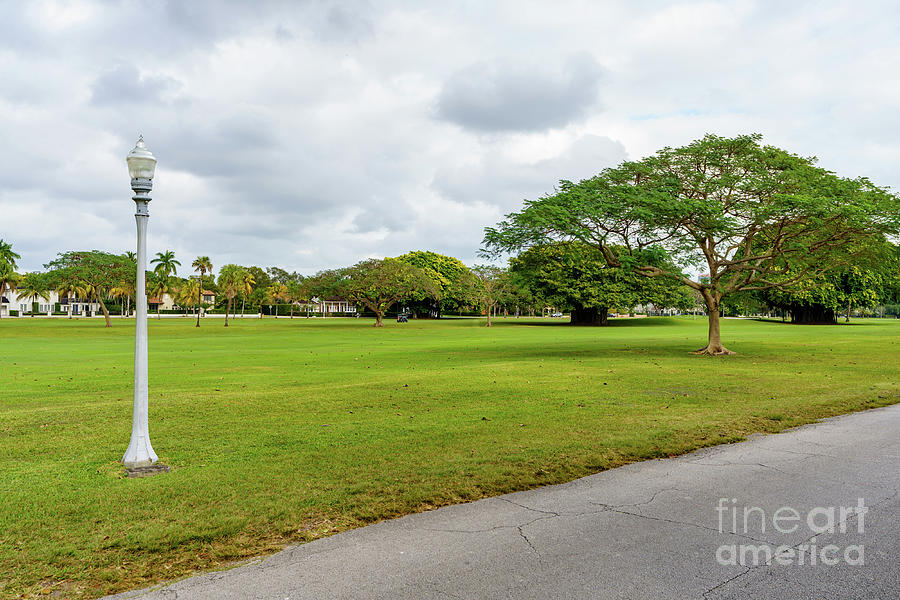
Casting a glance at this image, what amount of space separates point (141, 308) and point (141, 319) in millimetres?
147

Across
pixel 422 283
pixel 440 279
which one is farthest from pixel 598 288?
pixel 440 279

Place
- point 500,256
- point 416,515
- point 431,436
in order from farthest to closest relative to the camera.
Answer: point 500,256 → point 431,436 → point 416,515

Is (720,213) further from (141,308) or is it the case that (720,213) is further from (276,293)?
(276,293)

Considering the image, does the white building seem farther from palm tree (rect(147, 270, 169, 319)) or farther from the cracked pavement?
the cracked pavement

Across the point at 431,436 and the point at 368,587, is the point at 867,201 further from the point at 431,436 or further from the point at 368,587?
the point at 368,587

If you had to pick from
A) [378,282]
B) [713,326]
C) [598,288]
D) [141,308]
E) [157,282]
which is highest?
[157,282]

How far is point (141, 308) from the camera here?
7.67 meters

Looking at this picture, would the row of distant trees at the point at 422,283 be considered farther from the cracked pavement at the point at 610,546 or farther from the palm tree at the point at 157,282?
the cracked pavement at the point at 610,546

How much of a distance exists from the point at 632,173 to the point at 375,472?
2261 centimetres

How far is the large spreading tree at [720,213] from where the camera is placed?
875 inches

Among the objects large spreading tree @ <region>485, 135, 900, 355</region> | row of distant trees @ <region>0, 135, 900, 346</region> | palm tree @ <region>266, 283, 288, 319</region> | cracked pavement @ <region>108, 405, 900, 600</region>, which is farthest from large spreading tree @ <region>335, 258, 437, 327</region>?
cracked pavement @ <region>108, 405, 900, 600</region>

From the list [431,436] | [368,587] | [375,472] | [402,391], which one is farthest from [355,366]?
[368,587]

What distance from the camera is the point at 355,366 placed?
71.3ft

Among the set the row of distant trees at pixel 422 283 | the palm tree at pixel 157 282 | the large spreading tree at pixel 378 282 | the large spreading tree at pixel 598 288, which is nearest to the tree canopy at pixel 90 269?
the row of distant trees at pixel 422 283
